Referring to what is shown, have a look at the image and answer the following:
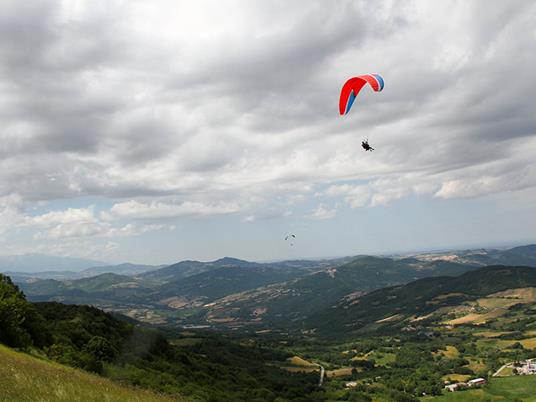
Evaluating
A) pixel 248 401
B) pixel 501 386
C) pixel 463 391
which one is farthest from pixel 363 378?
pixel 248 401

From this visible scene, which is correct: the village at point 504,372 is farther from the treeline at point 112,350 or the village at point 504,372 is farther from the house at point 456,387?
the treeline at point 112,350

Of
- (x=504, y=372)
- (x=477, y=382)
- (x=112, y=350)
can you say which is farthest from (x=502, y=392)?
(x=112, y=350)

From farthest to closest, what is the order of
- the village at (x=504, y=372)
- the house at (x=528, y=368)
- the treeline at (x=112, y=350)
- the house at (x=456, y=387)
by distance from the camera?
the house at (x=528, y=368)
the village at (x=504, y=372)
the house at (x=456, y=387)
the treeline at (x=112, y=350)

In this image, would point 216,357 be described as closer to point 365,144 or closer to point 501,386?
point 501,386

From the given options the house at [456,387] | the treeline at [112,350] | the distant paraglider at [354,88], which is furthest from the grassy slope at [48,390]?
the house at [456,387]

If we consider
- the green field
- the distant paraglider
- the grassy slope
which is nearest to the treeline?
the grassy slope

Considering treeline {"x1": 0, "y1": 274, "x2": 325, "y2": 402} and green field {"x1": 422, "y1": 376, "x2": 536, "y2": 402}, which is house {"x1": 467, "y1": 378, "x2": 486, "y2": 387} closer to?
green field {"x1": 422, "y1": 376, "x2": 536, "y2": 402}

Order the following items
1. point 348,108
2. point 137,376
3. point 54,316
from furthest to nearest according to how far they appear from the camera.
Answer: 1. point 54,316
2. point 137,376
3. point 348,108
